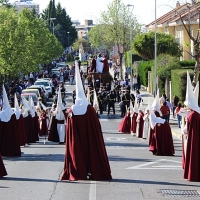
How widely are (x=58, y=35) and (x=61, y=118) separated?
115 meters

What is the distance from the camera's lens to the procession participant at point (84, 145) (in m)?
15.5

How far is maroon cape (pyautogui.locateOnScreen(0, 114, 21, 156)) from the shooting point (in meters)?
21.2

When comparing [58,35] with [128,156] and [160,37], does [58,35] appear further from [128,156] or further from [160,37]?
[128,156]

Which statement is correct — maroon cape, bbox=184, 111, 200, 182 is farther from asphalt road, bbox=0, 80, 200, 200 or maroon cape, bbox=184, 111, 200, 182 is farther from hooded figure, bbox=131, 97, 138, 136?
hooded figure, bbox=131, 97, 138, 136

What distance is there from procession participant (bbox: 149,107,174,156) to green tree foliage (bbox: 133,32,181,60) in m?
41.1

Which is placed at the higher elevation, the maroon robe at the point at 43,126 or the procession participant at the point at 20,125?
the procession participant at the point at 20,125

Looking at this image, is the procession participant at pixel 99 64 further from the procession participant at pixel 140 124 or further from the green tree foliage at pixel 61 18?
the green tree foliage at pixel 61 18

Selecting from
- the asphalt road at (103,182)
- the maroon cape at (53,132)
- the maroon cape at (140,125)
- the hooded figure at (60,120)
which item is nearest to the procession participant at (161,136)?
the asphalt road at (103,182)

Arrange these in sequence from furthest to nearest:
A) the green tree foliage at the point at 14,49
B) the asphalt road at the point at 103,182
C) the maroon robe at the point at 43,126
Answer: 1. the green tree foliage at the point at 14,49
2. the maroon robe at the point at 43,126
3. the asphalt road at the point at 103,182

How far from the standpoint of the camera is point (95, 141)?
15656 millimetres

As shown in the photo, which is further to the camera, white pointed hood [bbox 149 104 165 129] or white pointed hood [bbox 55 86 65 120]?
white pointed hood [bbox 55 86 65 120]

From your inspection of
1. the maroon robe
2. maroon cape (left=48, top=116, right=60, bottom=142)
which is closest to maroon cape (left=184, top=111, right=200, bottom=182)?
maroon cape (left=48, top=116, right=60, bottom=142)

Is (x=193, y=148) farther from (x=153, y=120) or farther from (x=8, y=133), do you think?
(x=8, y=133)

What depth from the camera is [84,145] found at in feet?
51.3
